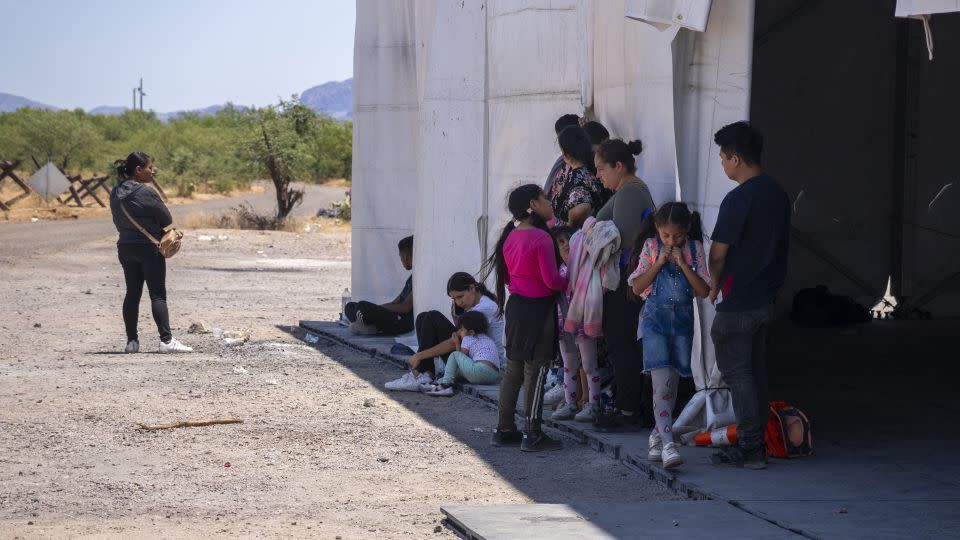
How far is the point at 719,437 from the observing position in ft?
22.5

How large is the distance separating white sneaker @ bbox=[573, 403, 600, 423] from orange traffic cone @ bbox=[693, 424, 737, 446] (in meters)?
0.72

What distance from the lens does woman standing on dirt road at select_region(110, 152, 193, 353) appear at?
10.9 meters

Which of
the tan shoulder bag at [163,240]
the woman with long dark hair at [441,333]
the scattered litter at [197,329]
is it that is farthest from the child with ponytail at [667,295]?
the scattered litter at [197,329]

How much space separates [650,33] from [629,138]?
0.75m

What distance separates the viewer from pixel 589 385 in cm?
763

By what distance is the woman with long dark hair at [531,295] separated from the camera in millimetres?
7141

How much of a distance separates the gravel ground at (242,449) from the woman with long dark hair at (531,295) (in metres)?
0.34

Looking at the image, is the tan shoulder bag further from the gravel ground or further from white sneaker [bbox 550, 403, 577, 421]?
white sneaker [bbox 550, 403, 577, 421]

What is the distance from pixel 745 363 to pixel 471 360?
326 centimetres

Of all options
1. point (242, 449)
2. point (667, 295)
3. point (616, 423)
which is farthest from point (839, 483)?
point (242, 449)

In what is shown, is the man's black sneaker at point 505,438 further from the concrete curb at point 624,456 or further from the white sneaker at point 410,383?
the white sneaker at point 410,383

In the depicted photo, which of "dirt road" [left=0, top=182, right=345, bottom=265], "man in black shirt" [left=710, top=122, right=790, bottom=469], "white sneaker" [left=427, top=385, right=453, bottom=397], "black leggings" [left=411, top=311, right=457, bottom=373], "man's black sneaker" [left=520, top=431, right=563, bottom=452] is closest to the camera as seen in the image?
"man in black shirt" [left=710, top=122, right=790, bottom=469]

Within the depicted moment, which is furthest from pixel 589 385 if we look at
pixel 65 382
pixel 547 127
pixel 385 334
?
pixel 385 334

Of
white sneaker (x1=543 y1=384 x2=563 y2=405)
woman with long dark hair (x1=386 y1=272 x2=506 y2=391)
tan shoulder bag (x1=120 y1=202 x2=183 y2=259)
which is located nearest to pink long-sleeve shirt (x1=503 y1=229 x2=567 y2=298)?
white sneaker (x1=543 y1=384 x2=563 y2=405)
